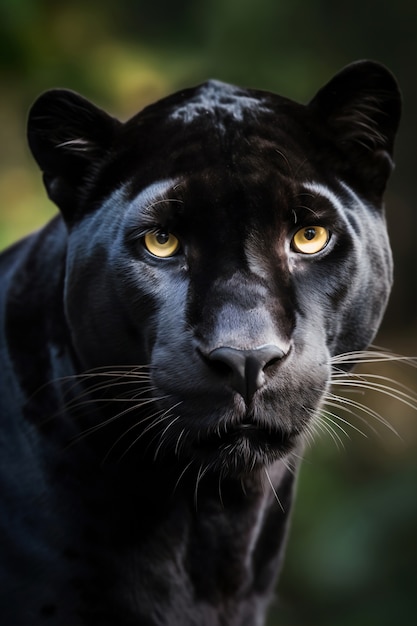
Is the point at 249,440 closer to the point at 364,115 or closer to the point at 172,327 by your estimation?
the point at 172,327

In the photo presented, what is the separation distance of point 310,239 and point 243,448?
20.4 inches

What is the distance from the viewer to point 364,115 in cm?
294

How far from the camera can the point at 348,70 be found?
2908 mm

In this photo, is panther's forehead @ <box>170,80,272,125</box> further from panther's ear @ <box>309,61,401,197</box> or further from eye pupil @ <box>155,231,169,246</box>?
eye pupil @ <box>155,231,169,246</box>

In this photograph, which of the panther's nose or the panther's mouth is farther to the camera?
the panther's mouth

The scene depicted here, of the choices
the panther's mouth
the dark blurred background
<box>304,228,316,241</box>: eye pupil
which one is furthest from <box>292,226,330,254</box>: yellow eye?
the dark blurred background

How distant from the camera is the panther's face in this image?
2518 mm

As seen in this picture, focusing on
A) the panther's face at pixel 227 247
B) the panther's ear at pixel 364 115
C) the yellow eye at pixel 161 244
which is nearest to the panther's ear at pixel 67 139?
the panther's face at pixel 227 247


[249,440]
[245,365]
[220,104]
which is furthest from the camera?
[220,104]

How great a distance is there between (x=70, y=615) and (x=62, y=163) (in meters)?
Result: 1.13

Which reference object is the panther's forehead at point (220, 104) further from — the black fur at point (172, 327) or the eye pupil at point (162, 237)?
the eye pupil at point (162, 237)

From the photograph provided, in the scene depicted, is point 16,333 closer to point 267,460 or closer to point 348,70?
point 267,460

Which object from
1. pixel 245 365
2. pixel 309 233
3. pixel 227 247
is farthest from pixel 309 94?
pixel 245 365

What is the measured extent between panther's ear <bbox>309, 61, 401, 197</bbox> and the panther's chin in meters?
0.75
